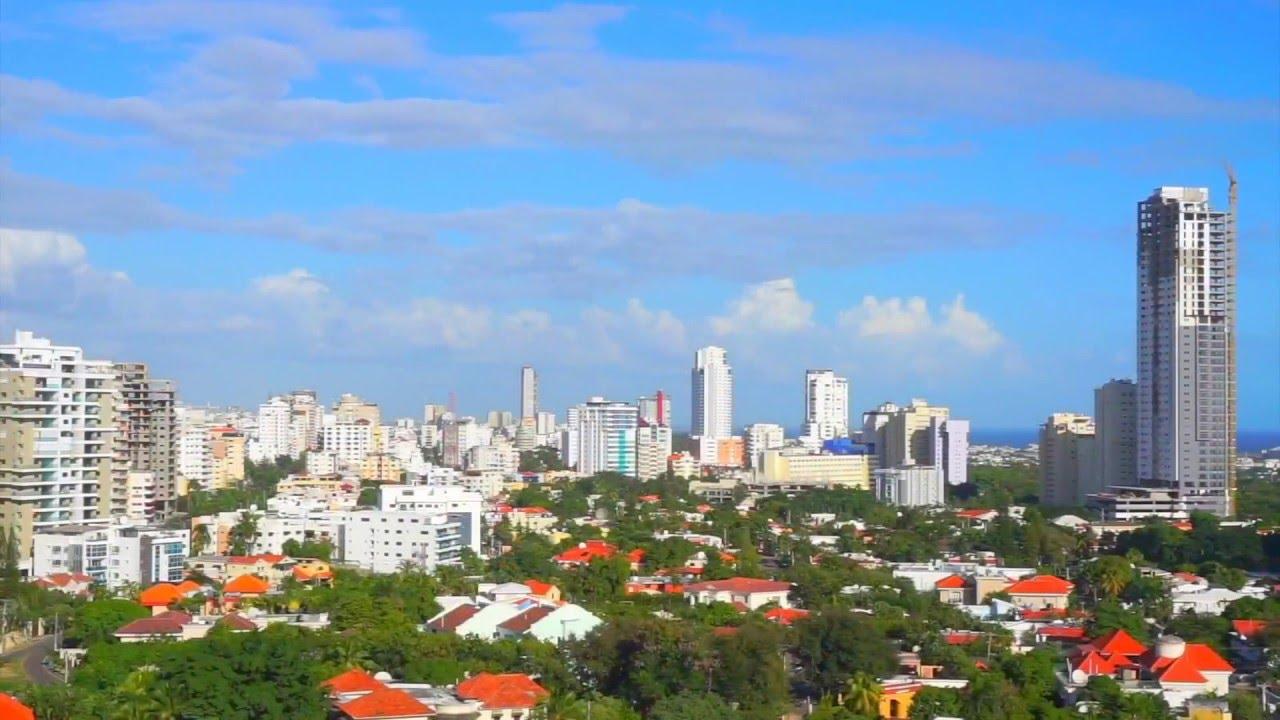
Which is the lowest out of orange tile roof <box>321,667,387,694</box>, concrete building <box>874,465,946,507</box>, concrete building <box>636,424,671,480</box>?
orange tile roof <box>321,667,387,694</box>

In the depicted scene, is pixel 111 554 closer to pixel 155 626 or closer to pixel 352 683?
pixel 155 626

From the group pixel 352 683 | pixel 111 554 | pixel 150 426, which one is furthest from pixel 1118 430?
pixel 352 683

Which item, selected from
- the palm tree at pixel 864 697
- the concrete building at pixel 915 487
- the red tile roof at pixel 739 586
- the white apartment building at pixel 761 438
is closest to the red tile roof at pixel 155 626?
the red tile roof at pixel 739 586

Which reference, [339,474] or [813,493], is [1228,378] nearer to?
[813,493]

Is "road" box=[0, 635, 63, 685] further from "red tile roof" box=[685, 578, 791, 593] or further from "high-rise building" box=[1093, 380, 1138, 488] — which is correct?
"high-rise building" box=[1093, 380, 1138, 488]

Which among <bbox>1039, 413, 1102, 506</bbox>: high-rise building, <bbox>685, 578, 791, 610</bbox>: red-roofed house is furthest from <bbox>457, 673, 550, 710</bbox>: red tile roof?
<bbox>1039, 413, 1102, 506</bbox>: high-rise building

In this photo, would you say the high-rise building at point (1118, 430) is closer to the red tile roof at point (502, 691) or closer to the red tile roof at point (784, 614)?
the red tile roof at point (784, 614)
